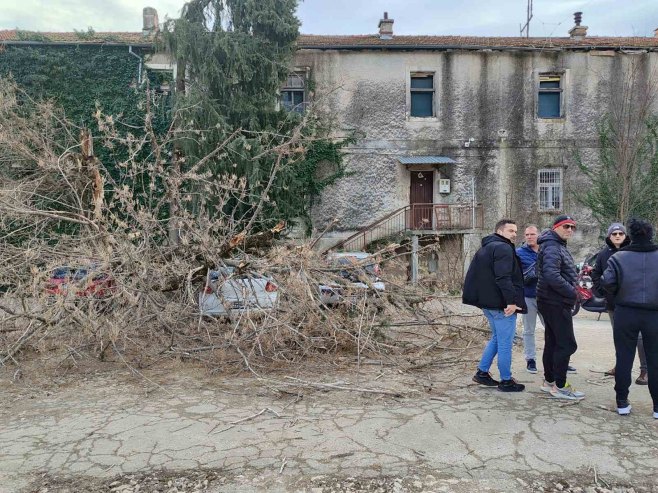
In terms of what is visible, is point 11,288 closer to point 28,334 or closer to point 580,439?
point 28,334

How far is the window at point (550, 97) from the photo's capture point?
61.9 ft

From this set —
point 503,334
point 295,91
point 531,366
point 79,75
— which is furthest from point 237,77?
point 503,334

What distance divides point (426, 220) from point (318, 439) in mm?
14476

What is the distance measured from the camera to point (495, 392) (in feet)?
16.8

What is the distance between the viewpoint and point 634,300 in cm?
421

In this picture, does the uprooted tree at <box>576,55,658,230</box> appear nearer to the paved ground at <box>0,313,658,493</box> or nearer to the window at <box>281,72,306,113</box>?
the window at <box>281,72,306,113</box>

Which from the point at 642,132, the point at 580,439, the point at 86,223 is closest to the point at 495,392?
the point at 580,439

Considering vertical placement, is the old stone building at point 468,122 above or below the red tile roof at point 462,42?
below

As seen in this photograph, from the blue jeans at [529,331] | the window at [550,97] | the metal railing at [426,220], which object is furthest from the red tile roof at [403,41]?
the blue jeans at [529,331]

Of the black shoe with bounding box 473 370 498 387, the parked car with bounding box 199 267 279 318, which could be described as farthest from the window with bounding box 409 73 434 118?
the black shoe with bounding box 473 370 498 387

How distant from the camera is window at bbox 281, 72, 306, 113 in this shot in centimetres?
1806

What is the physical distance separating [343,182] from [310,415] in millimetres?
14551

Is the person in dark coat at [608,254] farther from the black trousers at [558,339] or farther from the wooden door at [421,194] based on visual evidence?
the wooden door at [421,194]

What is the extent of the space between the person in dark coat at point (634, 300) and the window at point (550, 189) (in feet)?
50.8
